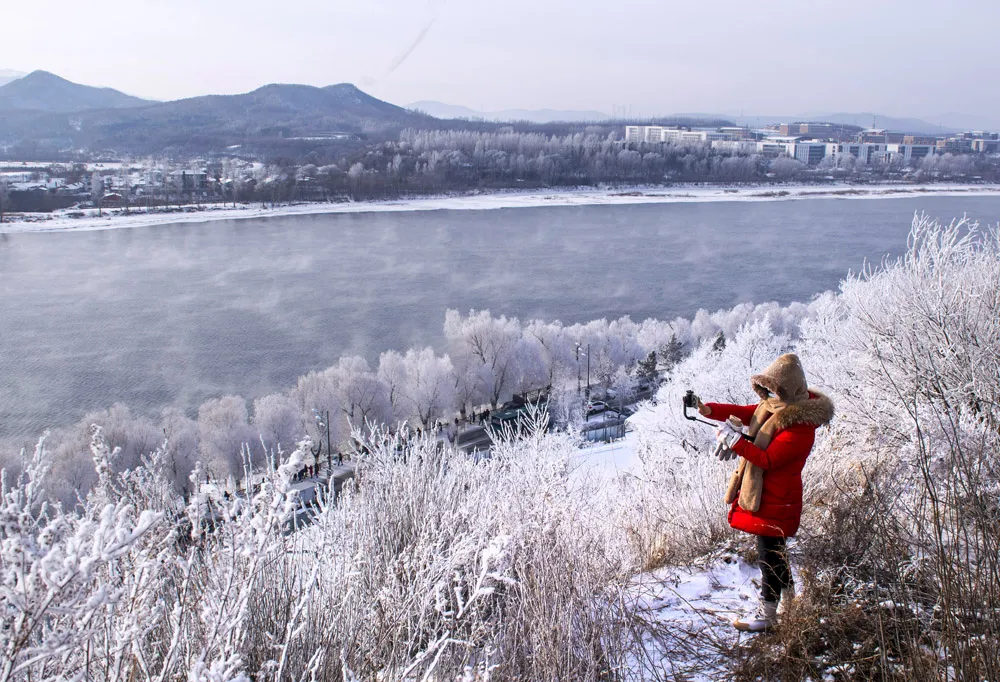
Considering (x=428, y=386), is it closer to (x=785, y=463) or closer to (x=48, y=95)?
(x=785, y=463)

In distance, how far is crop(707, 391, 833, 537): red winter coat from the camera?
5.49 feet

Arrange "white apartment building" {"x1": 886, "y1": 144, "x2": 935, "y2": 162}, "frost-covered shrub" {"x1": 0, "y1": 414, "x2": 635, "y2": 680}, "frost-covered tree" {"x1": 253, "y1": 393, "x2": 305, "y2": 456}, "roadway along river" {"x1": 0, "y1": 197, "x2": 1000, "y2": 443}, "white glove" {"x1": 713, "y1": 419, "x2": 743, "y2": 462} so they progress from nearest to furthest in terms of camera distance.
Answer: "frost-covered shrub" {"x1": 0, "y1": 414, "x2": 635, "y2": 680}, "white glove" {"x1": 713, "y1": 419, "x2": 743, "y2": 462}, "frost-covered tree" {"x1": 253, "y1": 393, "x2": 305, "y2": 456}, "roadway along river" {"x1": 0, "y1": 197, "x2": 1000, "y2": 443}, "white apartment building" {"x1": 886, "y1": 144, "x2": 935, "y2": 162}

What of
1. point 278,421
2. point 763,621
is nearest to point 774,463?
point 763,621

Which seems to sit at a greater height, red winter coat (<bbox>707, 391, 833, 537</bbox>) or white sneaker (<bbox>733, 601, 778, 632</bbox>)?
red winter coat (<bbox>707, 391, 833, 537</bbox>)

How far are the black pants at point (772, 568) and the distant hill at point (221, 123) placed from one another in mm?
55213

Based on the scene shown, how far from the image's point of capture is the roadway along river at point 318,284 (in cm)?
1353

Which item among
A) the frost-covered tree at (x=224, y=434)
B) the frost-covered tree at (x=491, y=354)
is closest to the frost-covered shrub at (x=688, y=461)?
the frost-covered tree at (x=491, y=354)

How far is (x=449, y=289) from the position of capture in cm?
1912

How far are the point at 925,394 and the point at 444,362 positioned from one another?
10002 mm

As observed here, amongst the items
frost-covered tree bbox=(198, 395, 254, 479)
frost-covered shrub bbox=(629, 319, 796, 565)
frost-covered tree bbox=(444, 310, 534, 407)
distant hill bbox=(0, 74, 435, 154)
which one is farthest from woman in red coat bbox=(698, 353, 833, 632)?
distant hill bbox=(0, 74, 435, 154)

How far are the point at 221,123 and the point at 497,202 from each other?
3974cm

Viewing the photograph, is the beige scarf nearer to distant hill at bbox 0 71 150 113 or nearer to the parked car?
the parked car

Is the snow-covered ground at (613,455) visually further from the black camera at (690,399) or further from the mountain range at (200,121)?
the mountain range at (200,121)

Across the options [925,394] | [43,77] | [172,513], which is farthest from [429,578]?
[43,77]
